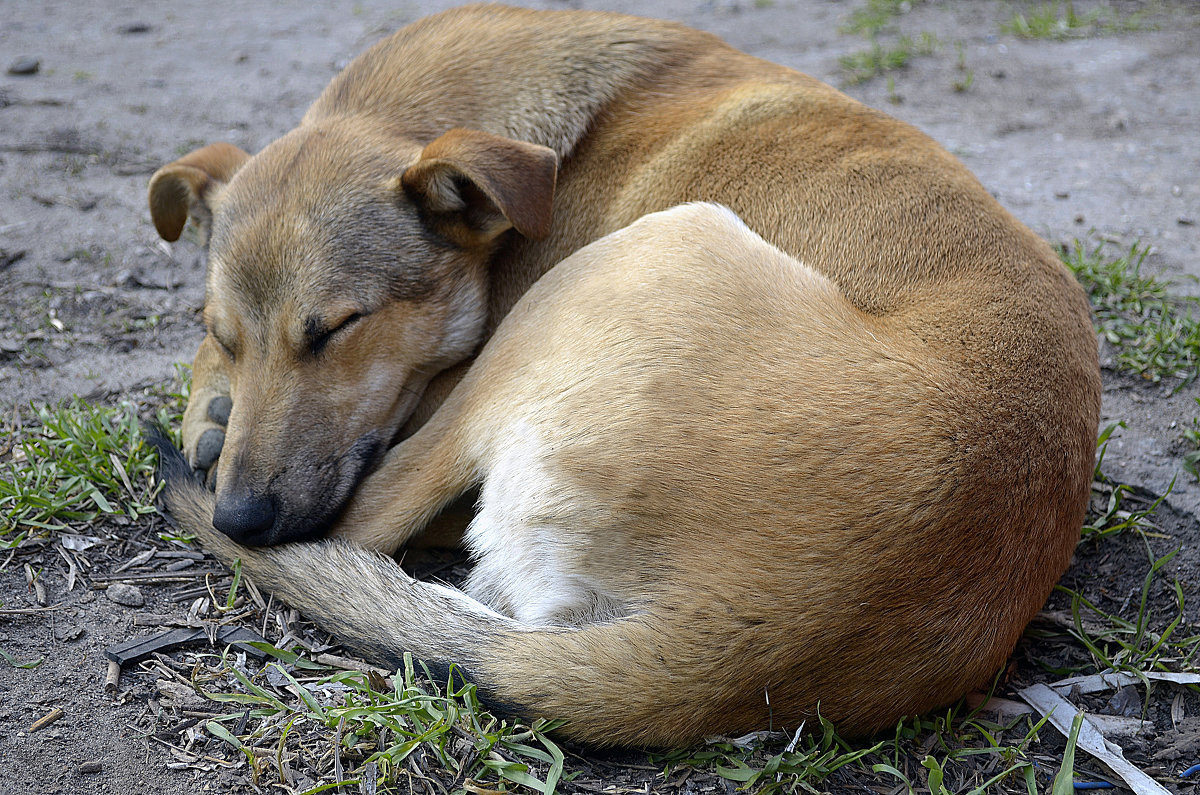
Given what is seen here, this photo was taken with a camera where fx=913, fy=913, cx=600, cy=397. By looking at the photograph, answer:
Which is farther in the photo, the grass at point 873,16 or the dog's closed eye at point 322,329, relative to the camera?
the grass at point 873,16

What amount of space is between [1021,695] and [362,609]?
2.01 meters

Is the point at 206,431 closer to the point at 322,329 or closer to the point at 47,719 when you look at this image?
the point at 322,329

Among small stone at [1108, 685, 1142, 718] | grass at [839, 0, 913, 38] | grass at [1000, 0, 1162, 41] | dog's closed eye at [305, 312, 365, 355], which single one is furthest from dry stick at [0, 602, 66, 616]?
grass at [1000, 0, 1162, 41]

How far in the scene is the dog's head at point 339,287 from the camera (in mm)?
3199

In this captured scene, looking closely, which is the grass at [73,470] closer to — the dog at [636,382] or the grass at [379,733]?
the dog at [636,382]

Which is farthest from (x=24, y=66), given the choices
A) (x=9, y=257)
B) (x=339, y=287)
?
(x=339, y=287)

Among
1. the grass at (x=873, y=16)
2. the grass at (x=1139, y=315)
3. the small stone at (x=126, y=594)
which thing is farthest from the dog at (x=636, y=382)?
the grass at (x=873, y=16)

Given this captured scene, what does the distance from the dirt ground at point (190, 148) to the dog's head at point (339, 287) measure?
1.93 feet

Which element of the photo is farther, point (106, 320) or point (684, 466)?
point (106, 320)

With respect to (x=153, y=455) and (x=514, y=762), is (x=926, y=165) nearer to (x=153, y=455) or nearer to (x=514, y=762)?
(x=514, y=762)

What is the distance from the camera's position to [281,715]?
2510 mm

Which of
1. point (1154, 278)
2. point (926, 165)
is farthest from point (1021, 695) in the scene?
point (1154, 278)

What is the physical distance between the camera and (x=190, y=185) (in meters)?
3.83

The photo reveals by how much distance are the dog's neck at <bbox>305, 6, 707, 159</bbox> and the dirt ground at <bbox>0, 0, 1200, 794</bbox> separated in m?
1.61
